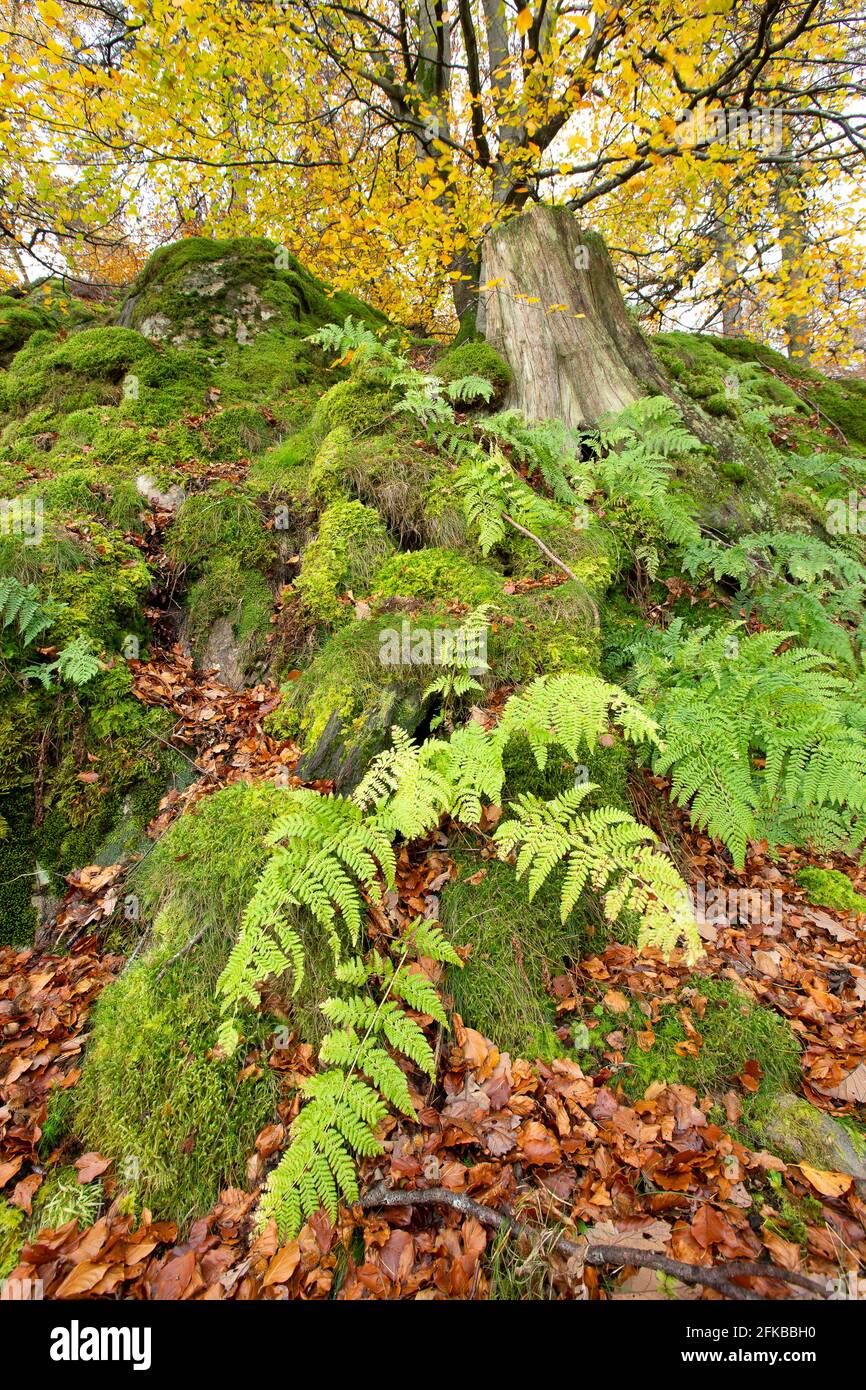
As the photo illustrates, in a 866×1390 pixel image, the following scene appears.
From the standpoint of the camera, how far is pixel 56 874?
3.59 metres

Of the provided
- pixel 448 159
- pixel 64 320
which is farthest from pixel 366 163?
pixel 64 320

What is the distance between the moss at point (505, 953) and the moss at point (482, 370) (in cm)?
526

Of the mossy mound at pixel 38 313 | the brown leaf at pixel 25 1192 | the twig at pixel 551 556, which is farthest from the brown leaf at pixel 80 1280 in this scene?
the mossy mound at pixel 38 313

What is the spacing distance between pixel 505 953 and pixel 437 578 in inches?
104

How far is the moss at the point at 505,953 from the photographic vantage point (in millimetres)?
2702

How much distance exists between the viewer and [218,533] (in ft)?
16.6

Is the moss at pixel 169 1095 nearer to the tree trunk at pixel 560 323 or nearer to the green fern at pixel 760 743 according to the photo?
the green fern at pixel 760 743

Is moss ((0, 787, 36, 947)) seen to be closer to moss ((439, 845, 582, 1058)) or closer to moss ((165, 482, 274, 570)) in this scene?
moss ((165, 482, 274, 570))

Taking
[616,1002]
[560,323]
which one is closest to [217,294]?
[560,323]

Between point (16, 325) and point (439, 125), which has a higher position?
point (439, 125)

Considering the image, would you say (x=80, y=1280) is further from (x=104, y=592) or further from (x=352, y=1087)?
(x=104, y=592)

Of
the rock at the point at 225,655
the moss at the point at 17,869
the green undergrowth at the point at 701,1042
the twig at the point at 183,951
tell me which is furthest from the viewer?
the rock at the point at 225,655

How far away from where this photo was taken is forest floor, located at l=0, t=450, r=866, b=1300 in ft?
6.60
